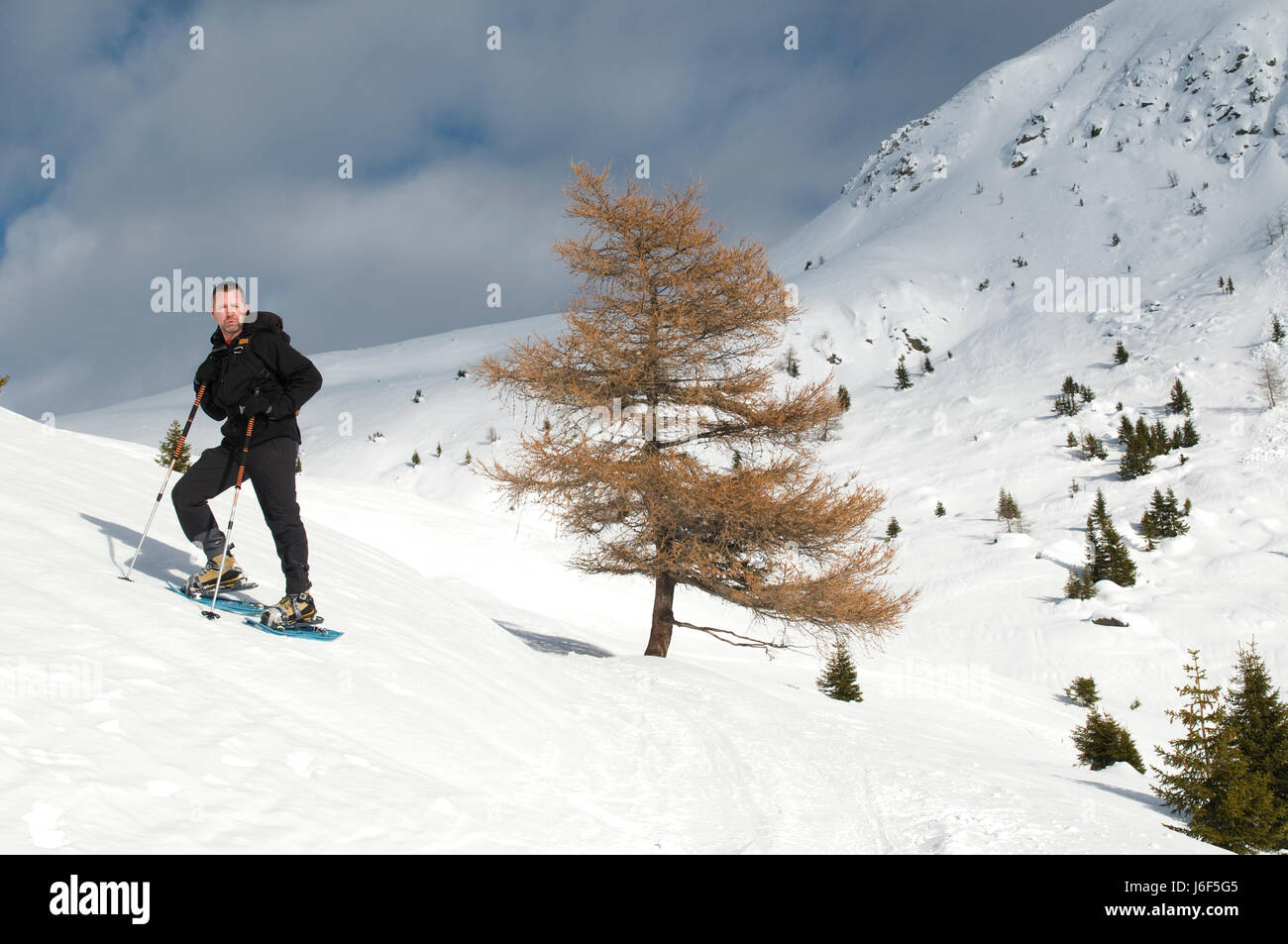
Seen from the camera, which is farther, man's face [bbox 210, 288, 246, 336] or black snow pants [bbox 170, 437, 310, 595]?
man's face [bbox 210, 288, 246, 336]

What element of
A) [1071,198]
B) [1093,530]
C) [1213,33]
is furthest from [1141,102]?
[1093,530]

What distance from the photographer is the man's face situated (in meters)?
5.66

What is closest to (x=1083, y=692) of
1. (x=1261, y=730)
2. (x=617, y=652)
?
(x=1261, y=730)

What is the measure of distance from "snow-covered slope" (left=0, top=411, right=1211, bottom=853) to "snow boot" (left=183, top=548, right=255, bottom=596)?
275 mm

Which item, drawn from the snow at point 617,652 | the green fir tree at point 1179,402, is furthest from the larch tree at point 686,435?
the green fir tree at point 1179,402

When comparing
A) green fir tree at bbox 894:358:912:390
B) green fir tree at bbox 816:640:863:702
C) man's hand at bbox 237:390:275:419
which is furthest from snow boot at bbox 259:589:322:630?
green fir tree at bbox 894:358:912:390

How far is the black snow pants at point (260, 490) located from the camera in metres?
5.47

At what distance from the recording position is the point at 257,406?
213 inches

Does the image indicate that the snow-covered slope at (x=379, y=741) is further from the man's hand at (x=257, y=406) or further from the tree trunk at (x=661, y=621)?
the tree trunk at (x=661, y=621)

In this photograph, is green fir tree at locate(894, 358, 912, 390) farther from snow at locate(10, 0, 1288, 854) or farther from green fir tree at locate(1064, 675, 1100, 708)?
green fir tree at locate(1064, 675, 1100, 708)

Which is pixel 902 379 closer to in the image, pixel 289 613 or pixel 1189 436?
pixel 1189 436
